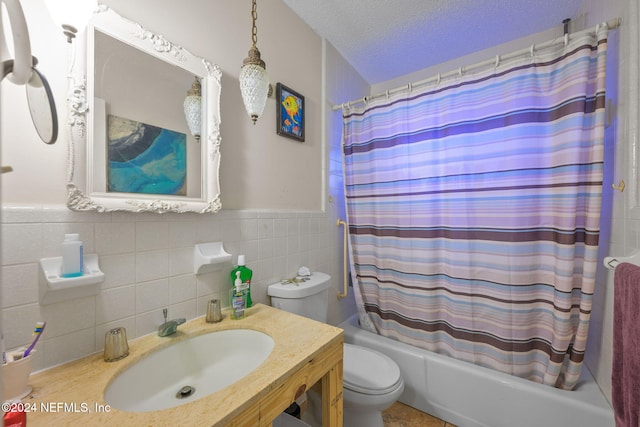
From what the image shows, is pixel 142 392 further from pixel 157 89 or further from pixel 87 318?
pixel 157 89

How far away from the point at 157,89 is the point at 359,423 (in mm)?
1691

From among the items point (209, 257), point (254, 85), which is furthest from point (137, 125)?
point (209, 257)

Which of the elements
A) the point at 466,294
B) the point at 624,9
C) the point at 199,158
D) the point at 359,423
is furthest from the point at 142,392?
the point at 624,9

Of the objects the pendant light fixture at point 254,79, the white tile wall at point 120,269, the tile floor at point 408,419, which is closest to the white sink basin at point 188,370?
the white tile wall at point 120,269

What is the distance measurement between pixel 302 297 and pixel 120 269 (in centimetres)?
76

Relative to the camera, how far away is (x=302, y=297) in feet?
4.42

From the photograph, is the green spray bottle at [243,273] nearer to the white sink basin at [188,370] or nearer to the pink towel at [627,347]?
the white sink basin at [188,370]

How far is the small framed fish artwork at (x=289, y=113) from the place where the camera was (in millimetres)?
1492

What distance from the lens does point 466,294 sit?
1.51 meters

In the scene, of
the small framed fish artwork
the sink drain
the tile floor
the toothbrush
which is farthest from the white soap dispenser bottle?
the tile floor

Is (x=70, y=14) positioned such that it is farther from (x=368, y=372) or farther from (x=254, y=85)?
(x=368, y=372)

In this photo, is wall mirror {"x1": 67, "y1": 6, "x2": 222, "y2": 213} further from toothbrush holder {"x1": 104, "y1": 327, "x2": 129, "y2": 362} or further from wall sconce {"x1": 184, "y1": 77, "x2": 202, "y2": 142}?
toothbrush holder {"x1": 104, "y1": 327, "x2": 129, "y2": 362}

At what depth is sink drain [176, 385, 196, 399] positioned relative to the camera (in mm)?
887

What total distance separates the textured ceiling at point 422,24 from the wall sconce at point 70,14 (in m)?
1.09
